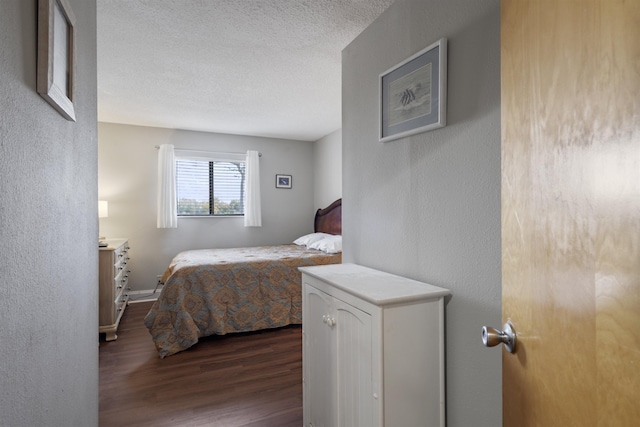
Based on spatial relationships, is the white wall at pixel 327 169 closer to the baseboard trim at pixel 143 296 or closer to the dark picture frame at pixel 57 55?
the baseboard trim at pixel 143 296

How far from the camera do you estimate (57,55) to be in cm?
90

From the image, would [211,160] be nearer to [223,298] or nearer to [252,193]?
[252,193]

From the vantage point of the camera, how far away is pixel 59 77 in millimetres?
924

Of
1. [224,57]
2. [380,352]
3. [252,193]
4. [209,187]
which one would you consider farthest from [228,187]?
[380,352]

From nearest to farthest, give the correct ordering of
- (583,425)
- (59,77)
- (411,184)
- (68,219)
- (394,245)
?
(583,425) → (59,77) → (68,219) → (411,184) → (394,245)

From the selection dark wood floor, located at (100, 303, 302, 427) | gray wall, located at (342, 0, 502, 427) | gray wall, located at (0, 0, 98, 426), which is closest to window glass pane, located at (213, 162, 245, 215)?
dark wood floor, located at (100, 303, 302, 427)

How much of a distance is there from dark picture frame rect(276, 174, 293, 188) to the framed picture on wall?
357cm

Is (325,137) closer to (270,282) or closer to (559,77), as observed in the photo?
(270,282)

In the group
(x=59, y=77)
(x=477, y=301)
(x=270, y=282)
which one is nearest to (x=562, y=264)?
(x=477, y=301)

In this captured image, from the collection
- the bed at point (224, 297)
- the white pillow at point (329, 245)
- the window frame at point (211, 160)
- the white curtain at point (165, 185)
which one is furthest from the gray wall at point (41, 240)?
the window frame at point (211, 160)

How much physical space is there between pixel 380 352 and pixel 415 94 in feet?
3.79

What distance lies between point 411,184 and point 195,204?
3893 millimetres

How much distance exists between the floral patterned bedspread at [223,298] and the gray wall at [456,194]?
5.83 feet

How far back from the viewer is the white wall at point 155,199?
14.1 feet
